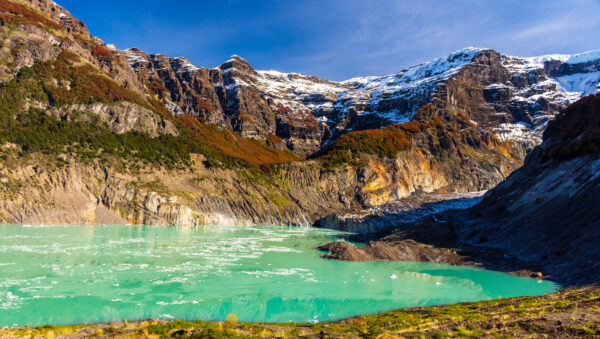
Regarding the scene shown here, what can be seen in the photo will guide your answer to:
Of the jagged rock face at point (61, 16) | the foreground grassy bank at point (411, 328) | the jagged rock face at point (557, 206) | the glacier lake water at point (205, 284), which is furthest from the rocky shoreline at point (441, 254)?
the jagged rock face at point (61, 16)

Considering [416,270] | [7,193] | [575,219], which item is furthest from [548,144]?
[7,193]

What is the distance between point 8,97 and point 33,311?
95.3m

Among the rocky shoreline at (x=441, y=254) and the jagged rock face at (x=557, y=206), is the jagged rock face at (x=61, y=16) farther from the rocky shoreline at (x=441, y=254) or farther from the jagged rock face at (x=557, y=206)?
the jagged rock face at (x=557, y=206)

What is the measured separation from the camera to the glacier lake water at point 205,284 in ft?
66.7

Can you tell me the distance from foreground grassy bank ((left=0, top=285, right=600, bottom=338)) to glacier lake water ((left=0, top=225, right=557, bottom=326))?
4065mm

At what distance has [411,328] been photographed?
15.9 meters

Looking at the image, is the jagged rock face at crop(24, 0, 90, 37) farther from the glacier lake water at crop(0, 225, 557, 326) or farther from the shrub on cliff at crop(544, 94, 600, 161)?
the shrub on cliff at crop(544, 94, 600, 161)

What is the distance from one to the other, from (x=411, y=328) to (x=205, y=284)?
17422 mm

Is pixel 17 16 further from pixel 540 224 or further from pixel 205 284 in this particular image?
pixel 540 224

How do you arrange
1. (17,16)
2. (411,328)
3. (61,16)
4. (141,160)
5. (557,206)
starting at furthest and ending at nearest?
(61,16) < (17,16) < (141,160) < (557,206) < (411,328)

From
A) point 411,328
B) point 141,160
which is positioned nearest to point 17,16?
point 141,160

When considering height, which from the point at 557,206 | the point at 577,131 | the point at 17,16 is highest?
the point at 17,16

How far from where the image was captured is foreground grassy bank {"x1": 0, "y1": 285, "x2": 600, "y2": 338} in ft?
44.6

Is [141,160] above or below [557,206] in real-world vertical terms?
above
